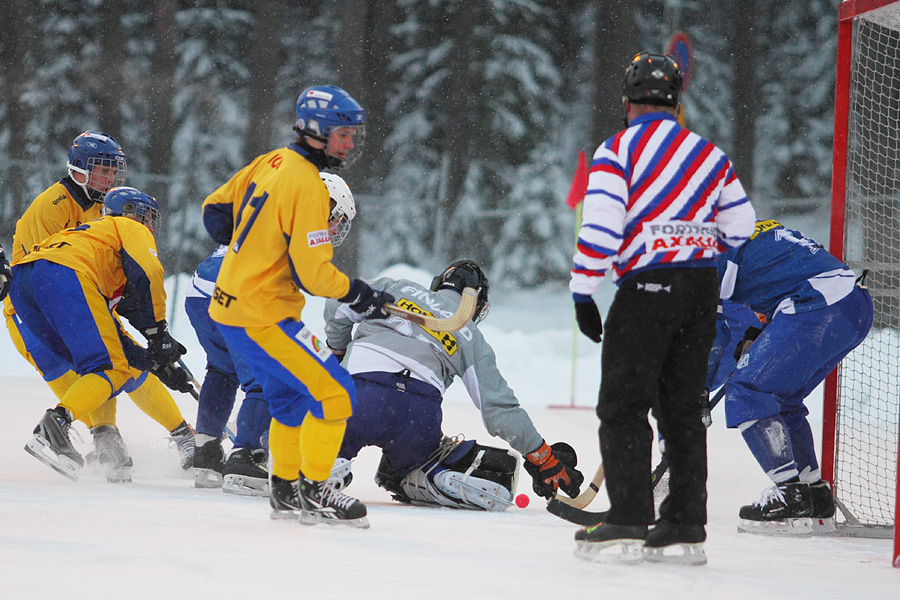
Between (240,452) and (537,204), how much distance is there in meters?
9.15

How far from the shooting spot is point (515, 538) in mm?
2484

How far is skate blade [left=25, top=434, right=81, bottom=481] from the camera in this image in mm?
3314

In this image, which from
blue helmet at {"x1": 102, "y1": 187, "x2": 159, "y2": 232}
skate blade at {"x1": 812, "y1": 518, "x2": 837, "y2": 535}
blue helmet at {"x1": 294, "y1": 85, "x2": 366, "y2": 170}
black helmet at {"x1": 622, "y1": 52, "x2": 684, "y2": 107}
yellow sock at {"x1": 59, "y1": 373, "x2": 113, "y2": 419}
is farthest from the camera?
blue helmet at {"x1": 102, "y1": 187, "x2": 159, "y2": 232}

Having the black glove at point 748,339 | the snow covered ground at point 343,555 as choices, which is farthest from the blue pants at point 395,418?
the black glove at point 748,339

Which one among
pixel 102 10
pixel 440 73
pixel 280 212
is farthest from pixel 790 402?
pixel 102 10

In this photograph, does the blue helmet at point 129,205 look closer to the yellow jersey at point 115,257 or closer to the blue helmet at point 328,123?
the yellow jersey at point 115,257

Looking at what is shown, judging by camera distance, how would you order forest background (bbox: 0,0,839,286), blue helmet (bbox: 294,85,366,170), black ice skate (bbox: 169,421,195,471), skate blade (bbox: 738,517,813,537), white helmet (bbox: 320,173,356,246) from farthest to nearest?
forest background (bbox: 0,0,839,286)
black ice skate (bbox: 169,421,195,471)
white helmet (bbox: 320,173,356,246)
skate blade (bbox: 738,517,813,537)
blue helmet (bbox: 294,85,366,170)

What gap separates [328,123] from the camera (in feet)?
8.49

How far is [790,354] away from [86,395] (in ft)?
8.32

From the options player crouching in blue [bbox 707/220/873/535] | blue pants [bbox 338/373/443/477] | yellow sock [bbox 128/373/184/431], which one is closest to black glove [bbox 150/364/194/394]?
yellow sock [bbox 128/373/184/431]

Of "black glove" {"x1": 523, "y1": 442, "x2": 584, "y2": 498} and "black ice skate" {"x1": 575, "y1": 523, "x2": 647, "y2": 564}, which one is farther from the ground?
"black glove" {"x1": 523, "y1": 442, "x2": 584, "y2": 498}

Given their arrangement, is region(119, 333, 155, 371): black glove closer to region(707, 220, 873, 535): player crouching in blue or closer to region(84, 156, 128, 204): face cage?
region(84, 156, 128, 204): face cage

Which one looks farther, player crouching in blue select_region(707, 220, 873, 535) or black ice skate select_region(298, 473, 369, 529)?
player crouching in blue select_region(707, 220, 873, 535)

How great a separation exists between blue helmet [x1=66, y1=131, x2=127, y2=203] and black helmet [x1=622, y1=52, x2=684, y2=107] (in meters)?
2.76
